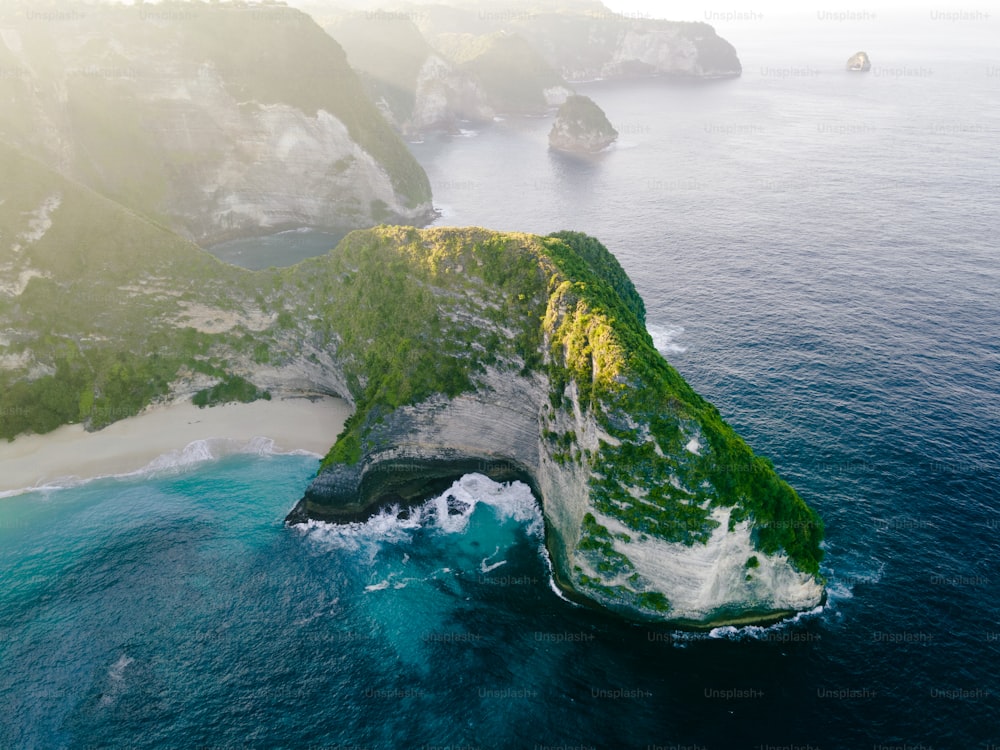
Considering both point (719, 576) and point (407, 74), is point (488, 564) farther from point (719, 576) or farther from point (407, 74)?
point (407, 74)

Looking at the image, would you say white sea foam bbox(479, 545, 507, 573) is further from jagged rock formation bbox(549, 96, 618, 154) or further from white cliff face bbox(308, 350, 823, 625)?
jagged rock formation bbox(549, 96, 618, 154)

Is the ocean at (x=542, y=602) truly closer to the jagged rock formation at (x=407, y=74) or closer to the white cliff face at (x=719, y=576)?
the white cliff face at (x=719, y=576)

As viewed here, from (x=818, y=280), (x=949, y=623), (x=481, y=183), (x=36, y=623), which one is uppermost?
(x=481, y=183)

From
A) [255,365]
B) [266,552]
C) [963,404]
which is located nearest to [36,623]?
[266,552]

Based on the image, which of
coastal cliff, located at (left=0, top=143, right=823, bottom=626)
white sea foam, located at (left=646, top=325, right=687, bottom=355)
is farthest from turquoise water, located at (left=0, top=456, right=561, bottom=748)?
white sea foam, located at (left=646, top=325, right=687, bottom=355)

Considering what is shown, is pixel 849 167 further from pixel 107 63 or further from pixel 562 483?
pixel 107 63
